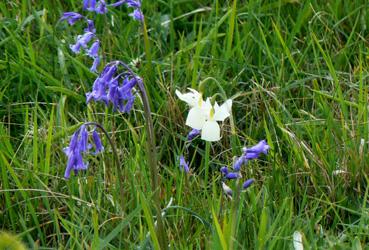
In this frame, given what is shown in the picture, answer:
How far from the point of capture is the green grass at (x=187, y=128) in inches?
102

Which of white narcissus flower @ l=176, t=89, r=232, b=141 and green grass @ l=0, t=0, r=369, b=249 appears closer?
white narcissus flower @ l=176, t=89, r=232, b=141

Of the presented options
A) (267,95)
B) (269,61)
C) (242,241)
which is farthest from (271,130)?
(242,241)

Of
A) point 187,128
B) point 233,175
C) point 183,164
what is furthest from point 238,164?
point 187,128

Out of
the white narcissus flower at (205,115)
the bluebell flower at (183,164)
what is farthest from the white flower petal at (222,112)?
the bluebell flower at (183,164)

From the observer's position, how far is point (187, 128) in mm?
Result: 3281

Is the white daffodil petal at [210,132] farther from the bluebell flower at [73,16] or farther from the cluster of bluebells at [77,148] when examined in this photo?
the bluebell flower at [73,16]

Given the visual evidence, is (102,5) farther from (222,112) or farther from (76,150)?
(222,112)

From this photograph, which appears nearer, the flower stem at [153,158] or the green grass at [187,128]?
the flower stem at [153,158]

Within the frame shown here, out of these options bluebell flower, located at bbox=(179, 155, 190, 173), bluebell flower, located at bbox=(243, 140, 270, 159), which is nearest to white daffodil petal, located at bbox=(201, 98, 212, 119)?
bluebell flower, located at bbox=(243, 140, 270, 159)

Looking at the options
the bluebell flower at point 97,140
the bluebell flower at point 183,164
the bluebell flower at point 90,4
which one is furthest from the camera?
the bluebell flower at point 90,4

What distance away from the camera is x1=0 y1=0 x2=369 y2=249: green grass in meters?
2.59

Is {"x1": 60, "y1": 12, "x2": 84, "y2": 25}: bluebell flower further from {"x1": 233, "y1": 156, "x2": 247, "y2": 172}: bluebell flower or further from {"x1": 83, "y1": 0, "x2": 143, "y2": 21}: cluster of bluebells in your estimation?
{"x1": 233, "y1": 156, "x2": 247, "y2": 172}: bluebell flower

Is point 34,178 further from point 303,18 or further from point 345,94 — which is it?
point 303,18

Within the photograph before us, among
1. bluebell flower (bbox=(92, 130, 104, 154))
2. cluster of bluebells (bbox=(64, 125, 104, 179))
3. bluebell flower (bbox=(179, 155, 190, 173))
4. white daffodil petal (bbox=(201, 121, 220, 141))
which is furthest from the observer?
bluebell flower (bbox=(179, 155, 190, 173))
